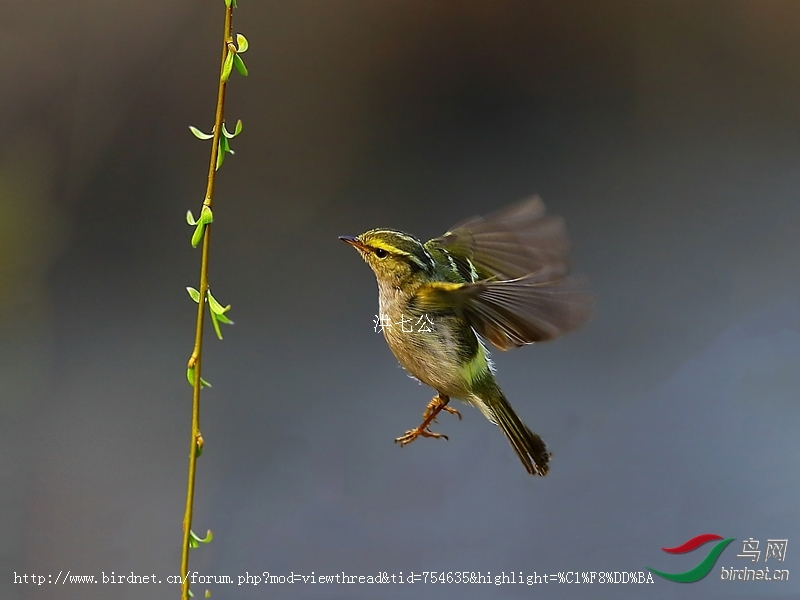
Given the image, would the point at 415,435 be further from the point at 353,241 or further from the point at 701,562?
the point at 701,562

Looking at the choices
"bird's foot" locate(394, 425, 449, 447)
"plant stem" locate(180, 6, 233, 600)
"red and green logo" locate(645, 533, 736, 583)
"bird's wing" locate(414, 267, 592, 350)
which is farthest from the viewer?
"red and green logo" locate(645, 533, 736, 583)

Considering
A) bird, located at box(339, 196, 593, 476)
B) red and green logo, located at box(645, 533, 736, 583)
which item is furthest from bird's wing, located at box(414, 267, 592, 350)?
red and green logo, located at box(645, 533, 736, 583)

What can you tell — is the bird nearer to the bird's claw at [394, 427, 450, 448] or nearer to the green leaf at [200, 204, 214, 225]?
the bird's claw at [394, 427, 450, 448]

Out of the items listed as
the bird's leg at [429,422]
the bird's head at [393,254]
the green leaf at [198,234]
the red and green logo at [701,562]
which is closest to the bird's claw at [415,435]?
the bird's leg at [429,422]

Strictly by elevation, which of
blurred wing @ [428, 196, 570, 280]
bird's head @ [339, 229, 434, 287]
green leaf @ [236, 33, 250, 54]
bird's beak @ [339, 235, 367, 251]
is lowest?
bird's beak @ [339, 235, 367, 251]

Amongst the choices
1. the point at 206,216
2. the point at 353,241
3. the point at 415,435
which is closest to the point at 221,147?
the point at 206,216

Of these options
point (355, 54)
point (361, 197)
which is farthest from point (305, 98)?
point (361, 197)
